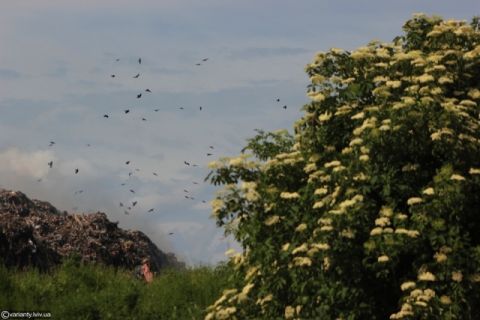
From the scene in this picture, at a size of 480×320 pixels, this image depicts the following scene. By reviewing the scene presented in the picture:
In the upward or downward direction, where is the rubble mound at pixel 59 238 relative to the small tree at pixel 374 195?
upward

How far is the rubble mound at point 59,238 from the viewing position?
29750mm

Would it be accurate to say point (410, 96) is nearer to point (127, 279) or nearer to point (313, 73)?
point (313, 73)

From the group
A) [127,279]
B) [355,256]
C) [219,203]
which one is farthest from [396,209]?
[127,279]

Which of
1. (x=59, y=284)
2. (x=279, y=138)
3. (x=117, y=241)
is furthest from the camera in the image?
(x=117, y=241)

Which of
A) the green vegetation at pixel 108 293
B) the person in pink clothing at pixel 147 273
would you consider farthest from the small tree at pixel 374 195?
the person in pink clothing at pixel 147 273

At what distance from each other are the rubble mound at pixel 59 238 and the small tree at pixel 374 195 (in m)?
12.1

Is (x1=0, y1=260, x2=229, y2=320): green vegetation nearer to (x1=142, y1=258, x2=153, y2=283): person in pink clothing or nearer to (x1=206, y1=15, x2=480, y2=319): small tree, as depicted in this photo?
(x1=142, y1=258, x2=153, y2=283): person in pink clothing

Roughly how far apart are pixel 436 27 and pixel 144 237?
19.1m

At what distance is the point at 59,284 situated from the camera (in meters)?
26.1

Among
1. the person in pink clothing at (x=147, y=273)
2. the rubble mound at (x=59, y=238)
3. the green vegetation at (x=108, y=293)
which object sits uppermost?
the rubble mound at (x=59, y=238)

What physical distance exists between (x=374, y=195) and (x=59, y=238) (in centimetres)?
1729

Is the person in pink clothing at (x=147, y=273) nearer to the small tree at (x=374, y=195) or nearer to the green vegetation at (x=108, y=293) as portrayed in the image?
the green vegetation at (x=108, y=293)

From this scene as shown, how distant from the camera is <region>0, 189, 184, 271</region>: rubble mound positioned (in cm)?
2975

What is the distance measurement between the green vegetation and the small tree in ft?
18.0
